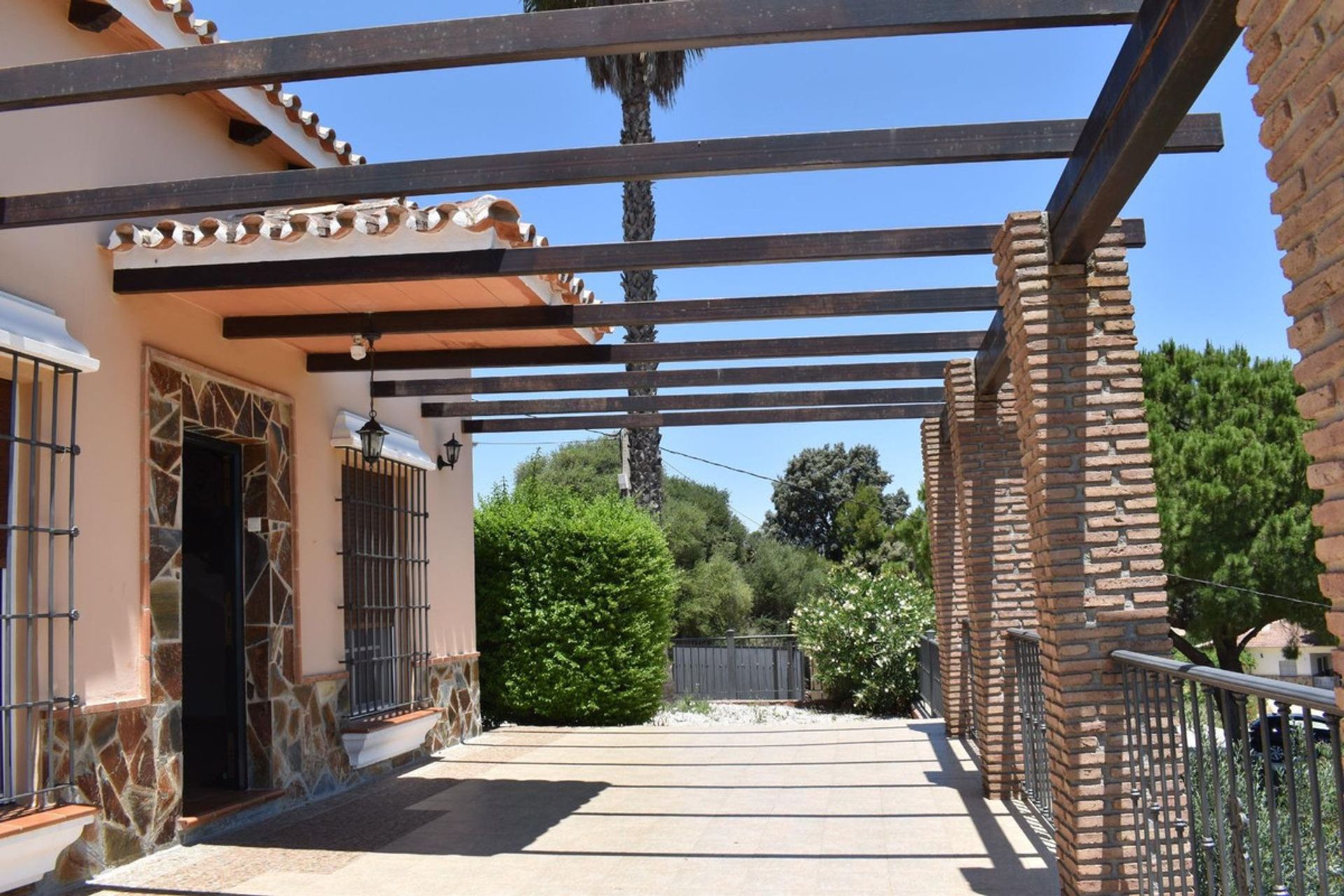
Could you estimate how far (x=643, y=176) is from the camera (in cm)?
472

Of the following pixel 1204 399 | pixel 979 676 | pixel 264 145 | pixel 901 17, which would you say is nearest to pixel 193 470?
pixel 264 145

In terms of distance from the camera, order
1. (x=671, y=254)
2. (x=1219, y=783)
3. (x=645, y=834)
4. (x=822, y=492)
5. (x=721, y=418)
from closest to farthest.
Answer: (x=1219, y=783), (x=671, y=254), (x=645, y=834), (x=721, y=418), (x=822, y=492)

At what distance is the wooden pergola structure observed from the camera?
260 centimetres

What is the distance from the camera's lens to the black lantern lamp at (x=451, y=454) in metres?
11.2

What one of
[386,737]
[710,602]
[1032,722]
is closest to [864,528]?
[710,602]

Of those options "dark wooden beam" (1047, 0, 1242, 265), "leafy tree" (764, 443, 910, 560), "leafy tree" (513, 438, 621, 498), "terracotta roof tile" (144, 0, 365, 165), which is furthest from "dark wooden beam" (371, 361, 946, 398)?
"leafy tree" (764, 443, 910, 560)

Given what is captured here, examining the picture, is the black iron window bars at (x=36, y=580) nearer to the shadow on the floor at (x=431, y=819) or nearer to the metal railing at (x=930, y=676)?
the shadow on the floor at (x=431, y=819)

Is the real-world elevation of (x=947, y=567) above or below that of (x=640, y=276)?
below

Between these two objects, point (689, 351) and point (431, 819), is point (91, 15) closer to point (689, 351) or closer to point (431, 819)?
point (689, 351)

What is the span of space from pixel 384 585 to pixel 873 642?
7713mm

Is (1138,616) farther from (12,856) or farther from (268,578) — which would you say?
Result: (268,578)

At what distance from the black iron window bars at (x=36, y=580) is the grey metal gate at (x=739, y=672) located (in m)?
13.8

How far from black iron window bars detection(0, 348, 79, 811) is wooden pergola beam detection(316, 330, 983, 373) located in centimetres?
299

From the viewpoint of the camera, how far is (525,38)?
388cm
